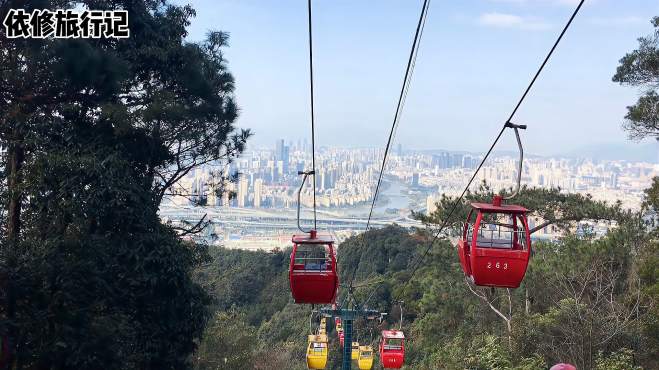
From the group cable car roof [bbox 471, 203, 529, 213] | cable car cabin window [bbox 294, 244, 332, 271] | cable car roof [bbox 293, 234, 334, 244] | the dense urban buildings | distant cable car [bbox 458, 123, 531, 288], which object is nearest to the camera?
cable car roof [bbox 471, 203, 529, 213]

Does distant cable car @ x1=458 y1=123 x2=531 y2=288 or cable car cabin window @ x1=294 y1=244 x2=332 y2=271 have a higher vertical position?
distant cable car @ x1=458 y1=123 x2=531 y2=288

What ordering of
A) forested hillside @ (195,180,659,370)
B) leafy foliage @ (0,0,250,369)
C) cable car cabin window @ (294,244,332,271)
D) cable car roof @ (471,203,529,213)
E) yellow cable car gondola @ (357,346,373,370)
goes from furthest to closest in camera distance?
1. yellow cable car gondola @ (357,346,373,370)
2. forested hillside @ (195,180,659,370)
3. cable car cabin window @ (294,244,332,271)
4. leafy foliage @ (0,0,250,369)
5. cable car roof @ (471,203,529,213)

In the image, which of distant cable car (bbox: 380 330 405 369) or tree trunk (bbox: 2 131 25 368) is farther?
distant cable car (bbox: 380 330 405 369)

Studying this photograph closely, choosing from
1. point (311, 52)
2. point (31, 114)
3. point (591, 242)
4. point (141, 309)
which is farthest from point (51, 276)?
point (591, 242)

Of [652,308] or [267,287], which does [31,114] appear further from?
[267,287]

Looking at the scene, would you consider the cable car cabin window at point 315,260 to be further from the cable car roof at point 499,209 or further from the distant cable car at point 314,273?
the cable car roof at point 499,209

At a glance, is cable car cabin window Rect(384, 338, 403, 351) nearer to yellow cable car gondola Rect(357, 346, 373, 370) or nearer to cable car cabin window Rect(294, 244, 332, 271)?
yellow cable car gondola Rect(357, 346, 373, 370)

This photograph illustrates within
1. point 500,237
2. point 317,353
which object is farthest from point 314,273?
point 317,353

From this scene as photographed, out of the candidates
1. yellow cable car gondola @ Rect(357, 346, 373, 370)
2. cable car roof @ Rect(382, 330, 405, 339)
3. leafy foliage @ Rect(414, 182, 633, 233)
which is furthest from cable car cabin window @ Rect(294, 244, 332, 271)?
yellow cable car gondola @ Rect(357, 346, 373, 370)

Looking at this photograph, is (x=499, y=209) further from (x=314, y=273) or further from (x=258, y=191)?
(x=258, y=191)
